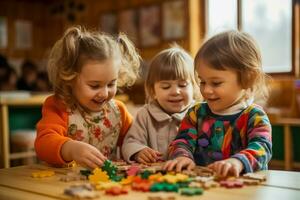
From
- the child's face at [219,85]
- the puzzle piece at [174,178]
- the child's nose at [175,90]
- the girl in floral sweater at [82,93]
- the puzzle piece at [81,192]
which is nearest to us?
the puzzle piece at [81,192]

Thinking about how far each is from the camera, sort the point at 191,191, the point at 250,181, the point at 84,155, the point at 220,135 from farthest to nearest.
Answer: the point at 220,135, the point at 84,155, the point at 250,181, the point at 191,191

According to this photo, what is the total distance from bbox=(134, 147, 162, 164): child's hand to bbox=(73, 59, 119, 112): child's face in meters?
0.23

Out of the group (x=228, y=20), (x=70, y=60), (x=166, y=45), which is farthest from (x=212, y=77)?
(x=166, y=45)

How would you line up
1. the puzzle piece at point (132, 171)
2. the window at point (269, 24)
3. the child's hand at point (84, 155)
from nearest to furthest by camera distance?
the puzzle piece at point (132, 171), the child's hand at point (84, 155), the window at point (269, 24)

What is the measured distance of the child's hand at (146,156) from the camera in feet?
4.27

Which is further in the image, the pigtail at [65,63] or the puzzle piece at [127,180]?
the pigtail at [65,63]

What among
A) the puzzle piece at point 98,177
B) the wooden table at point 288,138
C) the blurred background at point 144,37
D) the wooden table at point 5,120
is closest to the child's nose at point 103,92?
the puzzle piece at point 98,177

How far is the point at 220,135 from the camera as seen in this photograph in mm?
1252

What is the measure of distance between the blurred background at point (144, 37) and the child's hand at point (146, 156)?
1253 mm

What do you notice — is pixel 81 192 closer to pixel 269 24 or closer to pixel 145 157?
pixel 145 157

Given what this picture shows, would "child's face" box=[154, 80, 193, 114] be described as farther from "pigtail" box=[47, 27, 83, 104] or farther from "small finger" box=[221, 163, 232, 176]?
"small finger" box=[221, 163, 232, 176]

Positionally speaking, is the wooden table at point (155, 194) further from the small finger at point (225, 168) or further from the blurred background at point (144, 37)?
the blurred background at point (144, 37)

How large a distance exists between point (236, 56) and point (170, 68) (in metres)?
0.33

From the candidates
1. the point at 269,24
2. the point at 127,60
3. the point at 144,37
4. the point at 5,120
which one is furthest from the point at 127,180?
the point at 144,37
